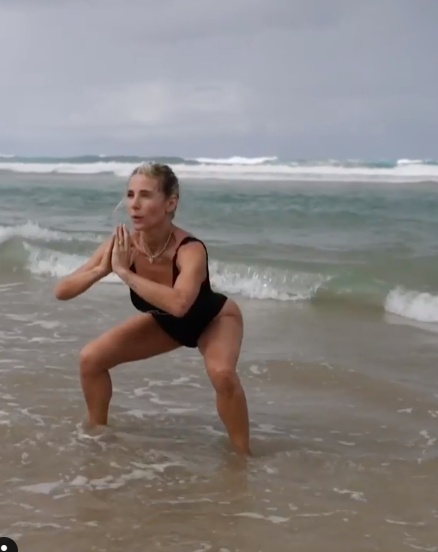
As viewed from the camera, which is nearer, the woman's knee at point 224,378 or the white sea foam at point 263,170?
the woman's knee at point 224,378

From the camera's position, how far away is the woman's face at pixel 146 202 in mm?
4488

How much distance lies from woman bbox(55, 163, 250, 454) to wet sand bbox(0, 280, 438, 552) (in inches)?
16.8

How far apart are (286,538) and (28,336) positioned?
185 inches

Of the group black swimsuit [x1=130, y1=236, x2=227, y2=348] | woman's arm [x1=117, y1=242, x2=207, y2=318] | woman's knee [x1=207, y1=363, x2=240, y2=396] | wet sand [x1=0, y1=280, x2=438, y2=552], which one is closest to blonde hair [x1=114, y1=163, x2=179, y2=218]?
black swimsuit [x1=130, y1=236, x2=227, y2=348]

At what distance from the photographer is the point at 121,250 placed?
4422 millimetres

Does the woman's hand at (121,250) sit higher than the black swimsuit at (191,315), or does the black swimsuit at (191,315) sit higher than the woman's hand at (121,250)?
the woman's hand at (121,250)

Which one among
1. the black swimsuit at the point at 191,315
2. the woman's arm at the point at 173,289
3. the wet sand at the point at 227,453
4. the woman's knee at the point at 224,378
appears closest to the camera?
the wet sand at the point at 227,453

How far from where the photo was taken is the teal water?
11.0 metres

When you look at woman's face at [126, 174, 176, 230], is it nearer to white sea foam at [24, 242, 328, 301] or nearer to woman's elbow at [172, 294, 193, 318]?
woman's elbow at [172, 294, 193, 318]

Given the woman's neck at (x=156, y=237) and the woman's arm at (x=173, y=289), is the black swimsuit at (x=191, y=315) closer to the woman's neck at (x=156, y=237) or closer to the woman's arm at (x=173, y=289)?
the woman's neck at (x=156, y=237)

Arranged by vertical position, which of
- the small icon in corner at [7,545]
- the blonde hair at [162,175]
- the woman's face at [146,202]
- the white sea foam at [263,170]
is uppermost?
the white sea foam at [263,170]

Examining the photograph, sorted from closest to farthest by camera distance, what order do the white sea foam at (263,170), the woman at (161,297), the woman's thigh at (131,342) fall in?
the woman at (161,297)
the woman's thigh at (131,342)
the white sea foam at (263,170)

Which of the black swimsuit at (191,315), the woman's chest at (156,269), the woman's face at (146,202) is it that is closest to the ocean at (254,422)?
the black swimsuit at (191,315)

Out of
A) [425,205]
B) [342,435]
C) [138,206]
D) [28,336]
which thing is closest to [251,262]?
[28,336]
